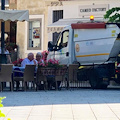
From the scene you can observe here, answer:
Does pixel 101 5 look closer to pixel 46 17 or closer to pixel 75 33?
pixel 46 17

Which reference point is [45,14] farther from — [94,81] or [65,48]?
[94,81]

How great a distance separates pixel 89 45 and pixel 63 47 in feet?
3.75

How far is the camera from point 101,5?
92.7ft

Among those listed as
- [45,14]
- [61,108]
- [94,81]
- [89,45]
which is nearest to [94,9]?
[45,14]

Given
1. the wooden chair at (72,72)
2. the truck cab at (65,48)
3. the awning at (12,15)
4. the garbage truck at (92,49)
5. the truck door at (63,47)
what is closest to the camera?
the awning at (12,15)

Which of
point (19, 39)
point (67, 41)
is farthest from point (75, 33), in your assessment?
point (19, 39)

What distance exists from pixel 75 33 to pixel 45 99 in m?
6.58

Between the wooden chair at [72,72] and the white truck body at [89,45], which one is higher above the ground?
the white truck body at [89,45]

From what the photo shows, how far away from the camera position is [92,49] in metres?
19.0

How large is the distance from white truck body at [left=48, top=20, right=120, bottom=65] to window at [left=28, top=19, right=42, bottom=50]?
9.91 meters

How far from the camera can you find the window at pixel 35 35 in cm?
2962

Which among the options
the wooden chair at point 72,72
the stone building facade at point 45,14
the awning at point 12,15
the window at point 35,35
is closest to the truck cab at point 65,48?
the wooden chair at point 72,72

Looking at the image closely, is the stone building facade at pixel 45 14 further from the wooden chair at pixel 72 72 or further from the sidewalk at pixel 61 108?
the sidewalk at pixel 61 108

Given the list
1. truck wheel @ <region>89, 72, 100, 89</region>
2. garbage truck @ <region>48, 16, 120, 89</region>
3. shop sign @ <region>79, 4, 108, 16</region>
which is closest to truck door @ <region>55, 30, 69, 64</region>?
garbage truck @ <region>48, 16, 120, 89</region>
